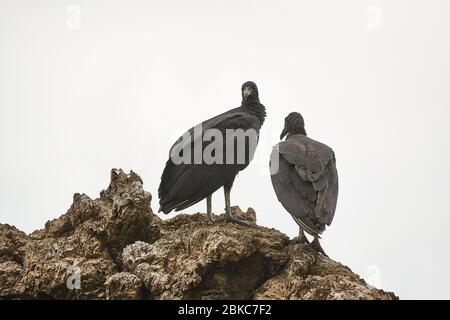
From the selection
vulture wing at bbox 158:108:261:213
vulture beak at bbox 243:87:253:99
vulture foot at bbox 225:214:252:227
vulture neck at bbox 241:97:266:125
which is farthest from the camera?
vulture beak at bbox 243:87:253:99

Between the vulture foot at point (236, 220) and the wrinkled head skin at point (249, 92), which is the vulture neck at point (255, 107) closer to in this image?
the wrinkled head skin at point (249, 92)

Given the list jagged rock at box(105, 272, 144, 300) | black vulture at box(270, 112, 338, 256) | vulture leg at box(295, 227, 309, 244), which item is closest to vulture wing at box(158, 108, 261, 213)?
black vulture at box(270, 112, 338, 256)

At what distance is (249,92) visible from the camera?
1174 centimetres

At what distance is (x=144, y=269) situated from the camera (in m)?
8.76

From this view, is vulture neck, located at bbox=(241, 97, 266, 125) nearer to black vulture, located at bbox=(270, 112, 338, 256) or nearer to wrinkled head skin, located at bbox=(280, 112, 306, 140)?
wrinkled head skin, located at bbox=(280, 112, 306, 140)

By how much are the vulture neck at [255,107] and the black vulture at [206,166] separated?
513mm

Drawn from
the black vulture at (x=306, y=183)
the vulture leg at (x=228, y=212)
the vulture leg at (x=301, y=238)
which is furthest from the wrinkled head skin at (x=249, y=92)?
the vulture leg at (x=301, y=238)

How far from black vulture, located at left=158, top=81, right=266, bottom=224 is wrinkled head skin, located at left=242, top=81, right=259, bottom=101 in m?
0.67

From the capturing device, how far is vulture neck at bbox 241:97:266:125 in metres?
11.6

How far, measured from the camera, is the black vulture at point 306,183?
30.5 feet

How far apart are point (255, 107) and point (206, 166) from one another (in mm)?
1715
